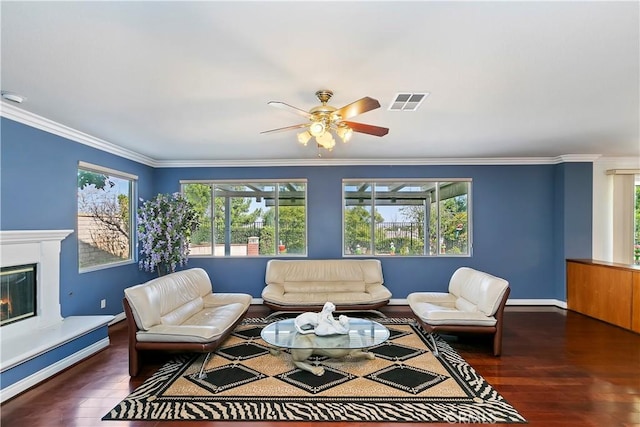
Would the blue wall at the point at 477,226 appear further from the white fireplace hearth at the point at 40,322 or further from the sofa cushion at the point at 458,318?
the white fireplace hearth at the point at 40,322

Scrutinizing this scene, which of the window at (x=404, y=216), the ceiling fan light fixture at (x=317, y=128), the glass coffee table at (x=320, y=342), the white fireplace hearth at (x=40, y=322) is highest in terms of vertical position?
the ceiling fan light fixture at (x=317, y=128)

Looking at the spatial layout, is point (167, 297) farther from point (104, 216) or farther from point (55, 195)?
point (104, 216)

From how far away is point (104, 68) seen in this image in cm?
243

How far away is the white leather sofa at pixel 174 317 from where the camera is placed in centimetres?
310

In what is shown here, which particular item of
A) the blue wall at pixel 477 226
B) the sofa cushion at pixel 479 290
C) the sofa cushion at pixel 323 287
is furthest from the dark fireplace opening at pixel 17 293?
the sofa cushion at pixel 479 290

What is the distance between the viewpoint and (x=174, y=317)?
140 inches

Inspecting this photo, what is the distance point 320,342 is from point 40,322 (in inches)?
119

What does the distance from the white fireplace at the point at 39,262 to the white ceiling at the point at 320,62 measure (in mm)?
1274

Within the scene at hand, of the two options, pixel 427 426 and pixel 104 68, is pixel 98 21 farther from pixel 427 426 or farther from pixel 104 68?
pixel 427 426

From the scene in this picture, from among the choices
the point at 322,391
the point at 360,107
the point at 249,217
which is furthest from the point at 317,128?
the point at 249,217

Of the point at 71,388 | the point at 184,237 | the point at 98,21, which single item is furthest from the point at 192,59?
the point at 184,237

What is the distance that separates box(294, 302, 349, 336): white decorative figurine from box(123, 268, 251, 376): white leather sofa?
794mm

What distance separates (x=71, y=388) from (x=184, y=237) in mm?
2613

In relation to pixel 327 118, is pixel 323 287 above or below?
below
